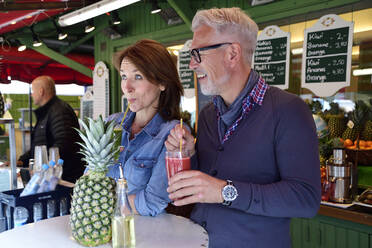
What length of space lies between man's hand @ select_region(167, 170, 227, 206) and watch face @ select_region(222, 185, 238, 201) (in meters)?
0.02

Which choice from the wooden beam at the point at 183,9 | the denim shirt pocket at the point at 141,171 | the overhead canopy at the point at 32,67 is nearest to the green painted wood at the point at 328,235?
the denim shirt pocket at the point at 141,171

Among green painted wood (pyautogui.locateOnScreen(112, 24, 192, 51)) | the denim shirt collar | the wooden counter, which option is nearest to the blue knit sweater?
the denim shirt collar

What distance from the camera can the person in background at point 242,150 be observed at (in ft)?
4.20

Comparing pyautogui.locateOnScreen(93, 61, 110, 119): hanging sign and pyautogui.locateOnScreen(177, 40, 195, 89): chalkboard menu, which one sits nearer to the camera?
pyautogui.locateOnScreen(177, 40, 195, 89): chalkboard menu

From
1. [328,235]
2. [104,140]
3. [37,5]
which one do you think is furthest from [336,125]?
[37,5]

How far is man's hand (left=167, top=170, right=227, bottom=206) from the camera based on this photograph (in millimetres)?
1255

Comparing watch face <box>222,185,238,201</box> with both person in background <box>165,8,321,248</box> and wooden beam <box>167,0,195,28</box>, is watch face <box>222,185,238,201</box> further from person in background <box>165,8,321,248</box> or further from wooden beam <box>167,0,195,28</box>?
wooden beam <box>167,0,195,28</box>

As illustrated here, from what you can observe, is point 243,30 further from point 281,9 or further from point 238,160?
point 281,9

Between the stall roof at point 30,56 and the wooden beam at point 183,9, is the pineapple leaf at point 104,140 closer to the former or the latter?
the wooden beam at point 183,9

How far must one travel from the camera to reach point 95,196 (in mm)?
1273

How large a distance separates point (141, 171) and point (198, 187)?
56 cm

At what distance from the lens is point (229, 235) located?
1.47 metres

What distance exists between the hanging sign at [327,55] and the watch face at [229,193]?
263 centimetres

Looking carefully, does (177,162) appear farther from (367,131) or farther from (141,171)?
(367,131)
